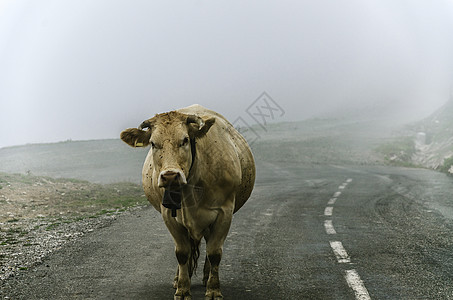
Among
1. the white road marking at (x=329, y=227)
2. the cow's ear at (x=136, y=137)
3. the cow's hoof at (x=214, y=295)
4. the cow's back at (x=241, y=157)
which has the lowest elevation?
the white road marking at (x=329, y=227)

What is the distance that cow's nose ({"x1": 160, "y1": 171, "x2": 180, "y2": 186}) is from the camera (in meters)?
4.73

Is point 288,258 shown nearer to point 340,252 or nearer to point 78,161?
point 340,252

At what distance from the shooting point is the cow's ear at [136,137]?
523 cm

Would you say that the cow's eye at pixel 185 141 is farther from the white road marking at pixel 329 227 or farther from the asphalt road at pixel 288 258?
the white road marking at pixel 329 227

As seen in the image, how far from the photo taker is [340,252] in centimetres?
810

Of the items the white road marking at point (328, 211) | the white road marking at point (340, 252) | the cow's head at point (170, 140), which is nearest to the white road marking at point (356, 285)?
the white road marking at point (340, 252)

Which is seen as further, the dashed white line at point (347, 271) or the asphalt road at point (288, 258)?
the asphalt road at point (288, 258)

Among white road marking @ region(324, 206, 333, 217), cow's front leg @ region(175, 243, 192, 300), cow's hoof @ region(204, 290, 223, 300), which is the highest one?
cow's front leg @ region(175, 243, 192, 300)

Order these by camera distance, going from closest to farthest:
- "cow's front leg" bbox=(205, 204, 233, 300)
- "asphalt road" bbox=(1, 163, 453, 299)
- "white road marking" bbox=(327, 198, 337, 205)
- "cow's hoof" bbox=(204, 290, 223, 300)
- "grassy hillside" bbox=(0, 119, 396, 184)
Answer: "cow's front leg" bbox=(205, 204, 233, 300), "cow's hoof" bbox=(204, 290, 223, 300), "asphalt road" bbox=(1, 163, 453, 299), "white road marking" bbox=(327, 198, 337, 205), "grassy hillside" bbox=(0, 119, 396, 184)

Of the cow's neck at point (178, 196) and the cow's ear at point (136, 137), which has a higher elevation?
the cow's ear at point (136, 137)

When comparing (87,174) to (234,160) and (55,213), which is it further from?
(234,160)

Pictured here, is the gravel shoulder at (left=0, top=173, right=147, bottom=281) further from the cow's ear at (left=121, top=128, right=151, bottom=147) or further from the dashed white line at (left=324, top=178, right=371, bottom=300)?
the dashed white line at (left=324, top=178, right=371, bottom=300)

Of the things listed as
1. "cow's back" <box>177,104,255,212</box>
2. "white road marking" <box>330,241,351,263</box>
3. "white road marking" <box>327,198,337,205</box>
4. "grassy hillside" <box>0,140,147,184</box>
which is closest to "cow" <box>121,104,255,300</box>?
"cow's back" <box>177,104,255,212</box>

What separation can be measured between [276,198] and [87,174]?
621 inches
